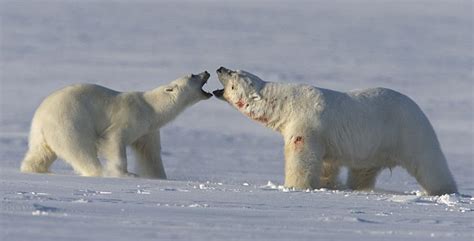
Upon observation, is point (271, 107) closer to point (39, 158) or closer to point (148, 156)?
point (148, 156)

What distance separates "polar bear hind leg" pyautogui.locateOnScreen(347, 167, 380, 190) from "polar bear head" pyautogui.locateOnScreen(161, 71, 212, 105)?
145 centimetres

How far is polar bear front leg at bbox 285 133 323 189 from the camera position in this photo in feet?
27.2

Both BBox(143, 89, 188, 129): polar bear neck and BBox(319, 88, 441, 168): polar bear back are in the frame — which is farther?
BBox(143, 89, 188, 129): polar bear neck

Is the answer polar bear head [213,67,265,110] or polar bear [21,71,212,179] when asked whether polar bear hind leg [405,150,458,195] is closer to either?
polar bear head [213,67,265,110]

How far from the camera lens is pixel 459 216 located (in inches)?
251

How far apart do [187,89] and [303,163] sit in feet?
6.00

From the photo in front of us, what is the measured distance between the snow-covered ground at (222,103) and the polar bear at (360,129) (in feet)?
1.46

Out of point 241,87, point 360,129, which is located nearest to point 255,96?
point 241,87

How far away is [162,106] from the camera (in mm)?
9609

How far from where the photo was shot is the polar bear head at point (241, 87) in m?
8.98

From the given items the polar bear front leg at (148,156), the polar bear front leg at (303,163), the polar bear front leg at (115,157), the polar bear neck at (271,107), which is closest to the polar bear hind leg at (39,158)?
the polar bear front leg at (115,157)

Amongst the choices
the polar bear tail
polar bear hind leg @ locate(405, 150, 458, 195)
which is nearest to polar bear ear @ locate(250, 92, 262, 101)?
polar bear hind leg @ locate(405, 150, 458, 195)

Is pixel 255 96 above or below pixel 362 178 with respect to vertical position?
above

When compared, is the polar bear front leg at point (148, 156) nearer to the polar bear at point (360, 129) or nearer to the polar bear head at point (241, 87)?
the polar bear head at point (241, 87)
